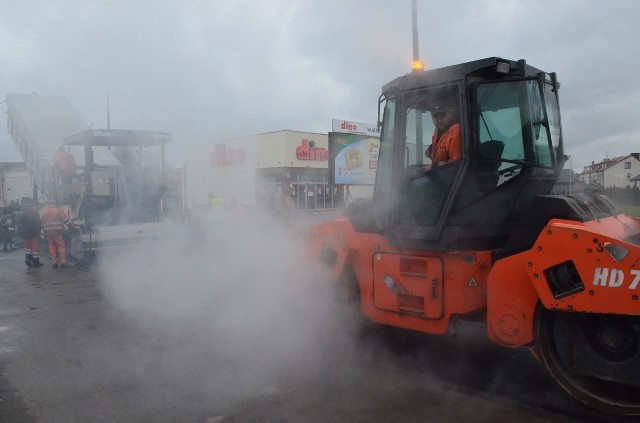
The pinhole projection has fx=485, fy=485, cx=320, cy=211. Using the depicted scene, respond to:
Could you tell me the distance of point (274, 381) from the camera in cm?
389

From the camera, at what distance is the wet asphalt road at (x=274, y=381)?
3348mm

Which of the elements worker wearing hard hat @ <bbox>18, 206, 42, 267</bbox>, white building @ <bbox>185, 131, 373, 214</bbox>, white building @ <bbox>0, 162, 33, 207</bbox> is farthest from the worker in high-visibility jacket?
white building @ <bbox>0, 162, 33, 207</bbox>

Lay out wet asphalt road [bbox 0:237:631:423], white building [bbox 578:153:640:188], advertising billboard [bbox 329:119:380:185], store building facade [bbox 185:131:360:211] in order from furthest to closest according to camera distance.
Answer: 1. white building [bbox 578:153:640:188]
2. advertising billboard [bbox 329:119:380:185]
3. store building facade [bbox 185:131:360:211]
4. wet asphalt road [bbox 0:237:631:423]

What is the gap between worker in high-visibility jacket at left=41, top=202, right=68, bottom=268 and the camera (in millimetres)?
9484

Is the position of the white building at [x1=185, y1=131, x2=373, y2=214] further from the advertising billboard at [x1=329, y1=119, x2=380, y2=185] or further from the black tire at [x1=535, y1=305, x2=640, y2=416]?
the advertising billboard at [x1=329, y1=119, x2=380, y2=185]

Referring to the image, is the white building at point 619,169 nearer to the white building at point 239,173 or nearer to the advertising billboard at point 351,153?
the advertising billboard at point 351,153

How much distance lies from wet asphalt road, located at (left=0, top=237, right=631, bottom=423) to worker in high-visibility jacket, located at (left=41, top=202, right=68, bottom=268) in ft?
14.6

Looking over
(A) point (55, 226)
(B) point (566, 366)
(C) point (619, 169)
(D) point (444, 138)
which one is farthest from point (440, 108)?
(C) point (619, 169)

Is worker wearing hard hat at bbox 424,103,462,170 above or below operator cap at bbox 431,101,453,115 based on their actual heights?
below

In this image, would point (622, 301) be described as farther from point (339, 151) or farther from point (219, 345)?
point (339, 151)

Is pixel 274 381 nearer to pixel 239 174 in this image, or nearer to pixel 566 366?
pixel 566 366

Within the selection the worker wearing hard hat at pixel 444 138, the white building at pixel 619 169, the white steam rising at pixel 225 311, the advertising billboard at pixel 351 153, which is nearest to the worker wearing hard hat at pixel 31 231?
the white steam rising at pixel 225 311

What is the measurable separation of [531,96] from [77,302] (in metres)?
6.31

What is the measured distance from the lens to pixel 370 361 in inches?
171
